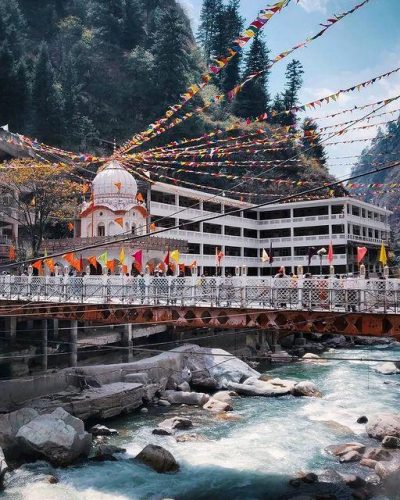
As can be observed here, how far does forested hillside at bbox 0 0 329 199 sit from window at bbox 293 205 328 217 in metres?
6.10

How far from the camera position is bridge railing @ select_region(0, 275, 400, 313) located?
15758 millimetres

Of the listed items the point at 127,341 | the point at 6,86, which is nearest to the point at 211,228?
the point at 6,86

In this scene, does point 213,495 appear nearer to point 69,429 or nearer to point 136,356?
point 69,429

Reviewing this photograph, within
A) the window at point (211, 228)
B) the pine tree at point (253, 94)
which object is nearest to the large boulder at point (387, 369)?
the window at point (211, 228)

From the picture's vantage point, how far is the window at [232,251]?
5783 centimetres

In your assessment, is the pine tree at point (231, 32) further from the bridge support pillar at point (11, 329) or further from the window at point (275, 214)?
the bridge support pillar at point (11, 329)

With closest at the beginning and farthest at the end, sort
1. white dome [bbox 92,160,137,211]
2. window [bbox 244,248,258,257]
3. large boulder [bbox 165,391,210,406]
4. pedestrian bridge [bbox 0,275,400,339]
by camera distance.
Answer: pedestrian bridge [bbox 0,275,400,339] < large boulder [bbox 165,391,210,406] < white dome [bbox 92,160,137,211] < window [bbox 244,248,258,257]

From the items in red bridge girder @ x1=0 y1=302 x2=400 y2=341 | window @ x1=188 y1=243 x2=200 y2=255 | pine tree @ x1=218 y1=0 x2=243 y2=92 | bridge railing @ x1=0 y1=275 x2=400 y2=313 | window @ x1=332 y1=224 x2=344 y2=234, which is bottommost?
red bridge girder @ x1=0 y1=302 x2=400 y2=341

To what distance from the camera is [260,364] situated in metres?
37.3

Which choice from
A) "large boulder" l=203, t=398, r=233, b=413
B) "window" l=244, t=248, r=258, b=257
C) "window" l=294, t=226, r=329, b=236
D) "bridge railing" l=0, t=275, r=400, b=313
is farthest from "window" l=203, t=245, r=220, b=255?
"bridge railing" l=0, t=275, r=400, b=313

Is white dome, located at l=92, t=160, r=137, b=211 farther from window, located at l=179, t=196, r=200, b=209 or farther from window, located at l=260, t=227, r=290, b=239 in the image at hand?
window, located at l=260, t=227, r=290, b=239

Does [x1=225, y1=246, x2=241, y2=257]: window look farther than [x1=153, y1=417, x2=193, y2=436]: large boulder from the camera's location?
Yes

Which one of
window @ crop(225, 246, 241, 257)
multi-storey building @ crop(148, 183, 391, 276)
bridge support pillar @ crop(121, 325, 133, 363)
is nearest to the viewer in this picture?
bridge support pillar @ crop(121, 325, 133, 363)

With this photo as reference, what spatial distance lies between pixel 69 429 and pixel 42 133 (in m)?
44.9
